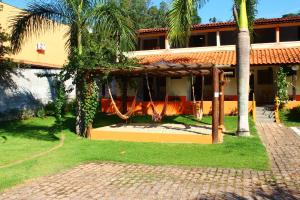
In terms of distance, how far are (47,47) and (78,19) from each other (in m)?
15.0

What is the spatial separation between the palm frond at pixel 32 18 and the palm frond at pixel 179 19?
377 cm

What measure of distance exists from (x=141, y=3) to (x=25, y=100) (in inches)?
1347

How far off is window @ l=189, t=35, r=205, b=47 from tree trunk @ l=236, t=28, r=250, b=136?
11117 mm

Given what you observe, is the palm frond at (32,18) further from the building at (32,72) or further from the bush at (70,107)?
the bush at (70,107)

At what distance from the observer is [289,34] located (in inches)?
896

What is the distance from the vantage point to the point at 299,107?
58.9 ft

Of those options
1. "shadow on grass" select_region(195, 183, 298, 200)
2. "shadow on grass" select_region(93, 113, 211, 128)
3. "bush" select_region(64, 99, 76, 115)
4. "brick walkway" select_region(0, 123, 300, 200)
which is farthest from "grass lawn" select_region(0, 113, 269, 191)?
"bush" select_region(64, 99, 76, 115)

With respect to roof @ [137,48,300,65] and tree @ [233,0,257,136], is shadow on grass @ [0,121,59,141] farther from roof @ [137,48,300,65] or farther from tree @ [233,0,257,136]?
tree @ [233,0,257,136]

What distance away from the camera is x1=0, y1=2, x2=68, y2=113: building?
18.9 m

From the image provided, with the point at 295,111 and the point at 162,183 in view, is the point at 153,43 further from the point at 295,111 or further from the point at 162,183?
the point at 162,183

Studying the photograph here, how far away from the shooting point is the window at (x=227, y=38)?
24.1 metres

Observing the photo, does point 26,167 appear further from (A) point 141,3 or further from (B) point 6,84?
(A) point 141,3

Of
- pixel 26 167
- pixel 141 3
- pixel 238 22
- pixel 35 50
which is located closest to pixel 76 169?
pixel 26 167

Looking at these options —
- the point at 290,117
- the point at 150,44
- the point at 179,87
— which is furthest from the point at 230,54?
the point at 150,44
